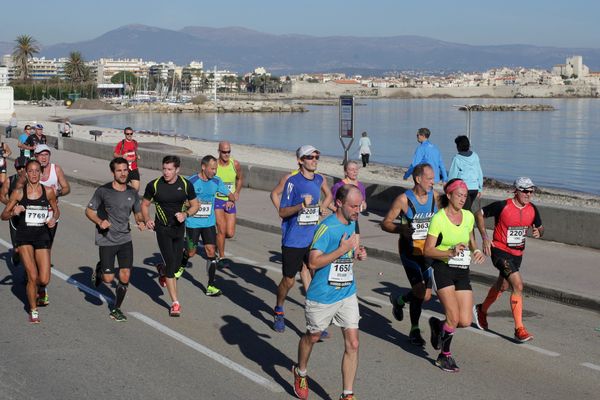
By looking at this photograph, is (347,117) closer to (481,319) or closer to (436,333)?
(481,319)

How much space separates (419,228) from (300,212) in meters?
1.28

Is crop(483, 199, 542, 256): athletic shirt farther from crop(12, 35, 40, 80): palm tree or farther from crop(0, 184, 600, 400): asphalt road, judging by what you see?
crop(12, 35, 40, 80): palm tree

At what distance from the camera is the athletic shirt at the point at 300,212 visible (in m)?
9.46

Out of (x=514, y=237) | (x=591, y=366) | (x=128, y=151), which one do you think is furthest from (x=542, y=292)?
(x=128, y=151)

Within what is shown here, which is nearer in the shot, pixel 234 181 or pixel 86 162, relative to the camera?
pixel 234 181

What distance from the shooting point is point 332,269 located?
6.85 metres

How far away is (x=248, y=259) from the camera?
46.5 feet

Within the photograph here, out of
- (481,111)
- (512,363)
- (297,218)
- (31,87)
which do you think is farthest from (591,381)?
(31,87)

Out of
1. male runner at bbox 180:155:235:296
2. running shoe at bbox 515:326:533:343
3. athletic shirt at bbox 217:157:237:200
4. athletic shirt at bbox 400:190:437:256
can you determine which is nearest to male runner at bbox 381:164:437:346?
athletic shirt at bbox 400:190:437:256

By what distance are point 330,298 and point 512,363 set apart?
7.90ft

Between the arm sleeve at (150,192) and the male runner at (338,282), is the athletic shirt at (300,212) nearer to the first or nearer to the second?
the arm sleeve at (150,192)

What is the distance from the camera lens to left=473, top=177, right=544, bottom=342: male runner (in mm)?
9102

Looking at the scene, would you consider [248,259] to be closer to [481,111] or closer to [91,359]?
[91,359]

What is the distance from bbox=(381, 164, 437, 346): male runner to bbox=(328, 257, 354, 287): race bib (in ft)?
6.84
